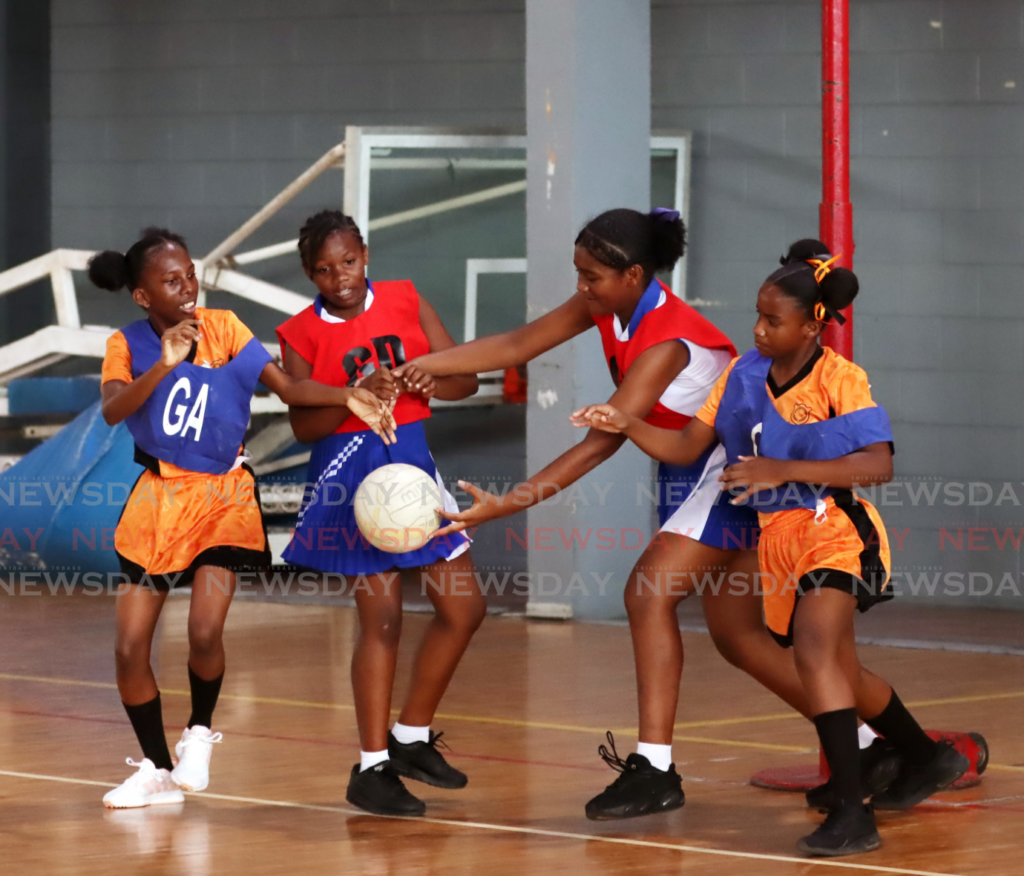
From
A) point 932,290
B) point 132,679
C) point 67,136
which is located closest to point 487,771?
point 132,679

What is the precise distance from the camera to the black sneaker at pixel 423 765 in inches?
185

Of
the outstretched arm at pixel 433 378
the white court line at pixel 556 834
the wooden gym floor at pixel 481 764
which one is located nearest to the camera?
the white court line at pixel 556 834

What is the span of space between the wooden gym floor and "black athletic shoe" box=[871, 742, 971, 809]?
5cm

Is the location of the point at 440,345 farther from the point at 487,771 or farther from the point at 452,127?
the point at 452,127

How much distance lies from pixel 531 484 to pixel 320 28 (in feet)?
21.3

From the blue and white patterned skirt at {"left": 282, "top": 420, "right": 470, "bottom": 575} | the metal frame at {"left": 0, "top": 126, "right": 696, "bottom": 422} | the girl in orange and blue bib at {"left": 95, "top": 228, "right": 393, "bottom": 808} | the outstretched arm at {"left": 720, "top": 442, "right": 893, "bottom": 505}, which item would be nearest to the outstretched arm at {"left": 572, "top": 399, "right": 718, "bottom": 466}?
the outstretched arm at {"left": 720, "top": 442, "right": 893, "bottom": 505}

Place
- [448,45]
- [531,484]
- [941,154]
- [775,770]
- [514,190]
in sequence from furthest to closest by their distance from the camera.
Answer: [448,45] < [514,190] < [941,154] < [775,770] < [531,484]

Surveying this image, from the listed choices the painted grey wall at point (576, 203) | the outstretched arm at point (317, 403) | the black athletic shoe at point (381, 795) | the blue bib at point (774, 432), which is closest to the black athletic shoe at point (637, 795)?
the black athletic shoe at point (381, 795)

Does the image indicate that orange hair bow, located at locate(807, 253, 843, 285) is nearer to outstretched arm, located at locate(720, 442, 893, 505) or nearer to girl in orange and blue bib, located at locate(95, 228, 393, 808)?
outstretched arm, located at locate(720, 442, 893, 505)

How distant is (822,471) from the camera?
4.17 meters

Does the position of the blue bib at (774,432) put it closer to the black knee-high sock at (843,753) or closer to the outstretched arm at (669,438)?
the outstretched arm at (669,438)

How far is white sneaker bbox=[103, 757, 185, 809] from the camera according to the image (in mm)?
4625

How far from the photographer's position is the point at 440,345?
191 inches

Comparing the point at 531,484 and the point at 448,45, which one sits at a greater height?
the point at 448,45
